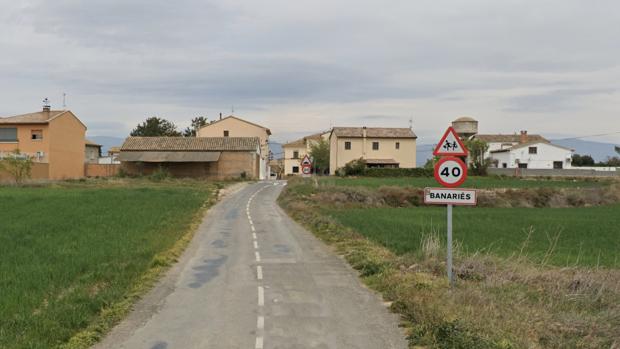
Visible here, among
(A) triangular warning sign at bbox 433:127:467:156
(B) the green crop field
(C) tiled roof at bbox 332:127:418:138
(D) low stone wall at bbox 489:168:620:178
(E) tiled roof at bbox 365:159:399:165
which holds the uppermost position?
(C) tiled roof at bbox 332:127:418:138

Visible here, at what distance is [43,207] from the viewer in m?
27.3

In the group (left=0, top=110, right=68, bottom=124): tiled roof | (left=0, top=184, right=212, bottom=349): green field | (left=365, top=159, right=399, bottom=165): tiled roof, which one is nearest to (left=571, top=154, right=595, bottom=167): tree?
(left=365, top=159, right=399, bottom=165): tiled roof

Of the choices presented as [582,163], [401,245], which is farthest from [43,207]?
[582,163]

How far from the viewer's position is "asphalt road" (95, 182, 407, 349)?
24.1ft

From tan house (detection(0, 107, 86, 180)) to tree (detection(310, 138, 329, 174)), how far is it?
139 ft

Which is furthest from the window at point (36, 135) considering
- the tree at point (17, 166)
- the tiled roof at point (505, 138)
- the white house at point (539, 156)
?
the tiled roof at point (505, 138)

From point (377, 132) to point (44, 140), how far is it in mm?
46215

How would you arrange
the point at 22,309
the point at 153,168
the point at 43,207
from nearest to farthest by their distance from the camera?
the point at 22,309, the point at 43,207, the point at 153,168

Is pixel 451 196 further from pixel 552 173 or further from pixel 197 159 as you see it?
pixel 552 173

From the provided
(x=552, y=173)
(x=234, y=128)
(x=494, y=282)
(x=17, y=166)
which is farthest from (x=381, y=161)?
(x=494, y=282)

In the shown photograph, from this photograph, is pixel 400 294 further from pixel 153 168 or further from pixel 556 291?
pixel 153 168

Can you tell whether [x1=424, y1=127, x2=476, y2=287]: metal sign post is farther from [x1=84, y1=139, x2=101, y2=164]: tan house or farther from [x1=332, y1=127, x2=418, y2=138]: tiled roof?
[x1=84, y1=139, x2=101, y2=164]: tan house

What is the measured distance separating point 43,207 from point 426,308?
80.0 ft

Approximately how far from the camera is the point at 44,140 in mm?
59531
